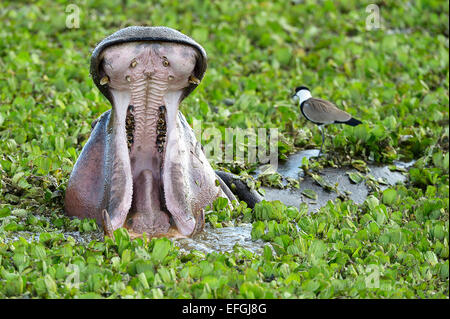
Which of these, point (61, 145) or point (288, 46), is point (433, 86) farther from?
point (61, 145)

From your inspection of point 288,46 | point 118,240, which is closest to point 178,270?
→ point 118,240

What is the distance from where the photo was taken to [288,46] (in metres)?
9.92

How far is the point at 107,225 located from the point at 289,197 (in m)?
1.92

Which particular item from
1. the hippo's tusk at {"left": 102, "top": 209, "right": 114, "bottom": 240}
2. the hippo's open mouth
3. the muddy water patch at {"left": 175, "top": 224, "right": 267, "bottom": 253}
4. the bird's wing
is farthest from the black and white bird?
the hippo's tusk at {"left": 102, "top": 209, "right": 114, "bottom": 240}

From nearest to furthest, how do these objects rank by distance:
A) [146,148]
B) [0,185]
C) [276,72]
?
[146,148], [0,185], [276,72]

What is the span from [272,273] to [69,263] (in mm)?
1023

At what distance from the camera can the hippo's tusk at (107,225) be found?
450 centimetres

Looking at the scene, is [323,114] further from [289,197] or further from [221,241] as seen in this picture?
[221,241]

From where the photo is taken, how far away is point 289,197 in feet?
20.1

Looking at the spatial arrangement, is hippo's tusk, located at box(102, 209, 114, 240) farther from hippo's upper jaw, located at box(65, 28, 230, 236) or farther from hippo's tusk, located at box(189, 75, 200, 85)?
hippo's tusk, located at box(189, 75, 200, 85)

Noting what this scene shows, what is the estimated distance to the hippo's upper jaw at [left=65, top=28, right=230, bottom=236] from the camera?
4.38m

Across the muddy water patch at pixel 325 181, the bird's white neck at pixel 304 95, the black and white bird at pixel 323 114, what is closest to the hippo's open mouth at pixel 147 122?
the muddy water patch at pixel 325 181

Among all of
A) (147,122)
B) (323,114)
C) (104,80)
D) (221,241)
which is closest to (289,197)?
(323,114)

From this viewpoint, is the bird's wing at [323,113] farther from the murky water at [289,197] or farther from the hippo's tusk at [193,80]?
the hippo's tusk at [193,80]
